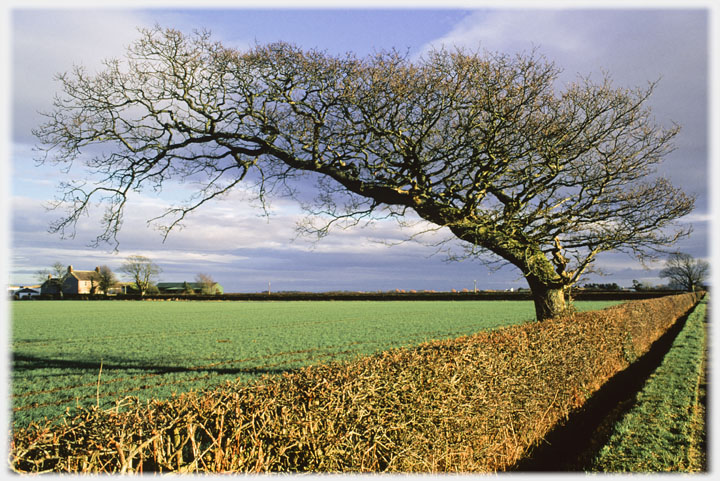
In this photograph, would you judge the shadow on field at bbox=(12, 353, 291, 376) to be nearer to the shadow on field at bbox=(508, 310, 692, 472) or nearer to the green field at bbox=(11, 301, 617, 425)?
the green field at bbox=(11, 301, 617, 425)

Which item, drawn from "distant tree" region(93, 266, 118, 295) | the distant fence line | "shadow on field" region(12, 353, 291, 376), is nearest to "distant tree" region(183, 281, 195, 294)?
the distant fence line

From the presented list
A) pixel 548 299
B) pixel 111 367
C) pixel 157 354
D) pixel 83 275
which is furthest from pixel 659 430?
pixel 83 275

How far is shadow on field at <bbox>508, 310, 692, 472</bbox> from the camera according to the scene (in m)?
6.69

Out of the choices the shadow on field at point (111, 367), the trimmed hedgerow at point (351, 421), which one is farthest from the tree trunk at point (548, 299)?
the shadow on field at point (111, 367)

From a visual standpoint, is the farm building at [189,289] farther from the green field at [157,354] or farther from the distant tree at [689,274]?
the distant tree at [689,274]

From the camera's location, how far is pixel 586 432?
8.20 meters

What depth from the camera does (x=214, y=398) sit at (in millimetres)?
3525

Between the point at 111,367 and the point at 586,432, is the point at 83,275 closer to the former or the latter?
the point at 111,367

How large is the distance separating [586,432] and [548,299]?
4.38 meters

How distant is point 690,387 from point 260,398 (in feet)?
37.6

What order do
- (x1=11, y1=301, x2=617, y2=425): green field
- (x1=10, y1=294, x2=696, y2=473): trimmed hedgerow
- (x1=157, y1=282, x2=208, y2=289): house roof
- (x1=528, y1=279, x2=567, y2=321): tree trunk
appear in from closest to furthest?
(x1=10, y1=294, x2=696, y2=473): trimmed hedgerow < (x1=528, y1=279, x2=567, y2=321): tree trunk < (x1=11, y1=301, x2=617, y2=425): green field < (x1=157, y1=282, x2=208, y2=289): house roof

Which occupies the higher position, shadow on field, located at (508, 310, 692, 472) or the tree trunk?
the tree trunk

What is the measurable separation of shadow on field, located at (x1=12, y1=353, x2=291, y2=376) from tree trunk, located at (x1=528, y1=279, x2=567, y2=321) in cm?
851

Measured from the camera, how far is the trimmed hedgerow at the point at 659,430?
6406 mm
